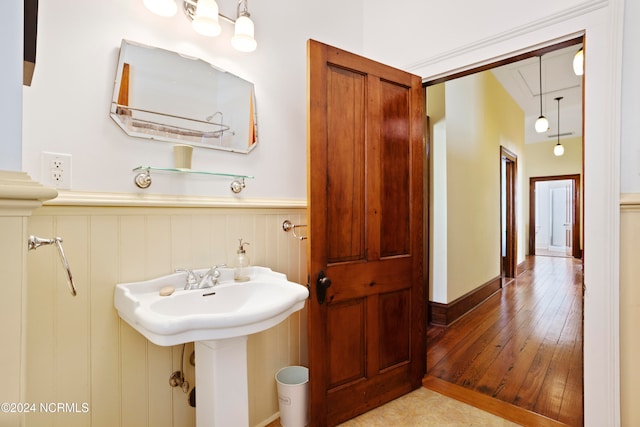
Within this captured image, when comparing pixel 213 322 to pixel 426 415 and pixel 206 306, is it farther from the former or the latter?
pixel 426 415

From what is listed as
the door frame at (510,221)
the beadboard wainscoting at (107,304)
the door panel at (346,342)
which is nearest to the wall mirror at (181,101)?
the beadboard wainscoting at (107,304)

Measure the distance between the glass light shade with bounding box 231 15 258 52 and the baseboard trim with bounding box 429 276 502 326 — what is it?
2744 mm

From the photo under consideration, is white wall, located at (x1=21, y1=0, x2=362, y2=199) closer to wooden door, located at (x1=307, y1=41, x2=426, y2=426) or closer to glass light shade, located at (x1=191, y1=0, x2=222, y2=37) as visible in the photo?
glass light shade, located at (x1=191, y1=0, x2=222, y2=37)

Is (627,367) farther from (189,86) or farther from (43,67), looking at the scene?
(43,67)

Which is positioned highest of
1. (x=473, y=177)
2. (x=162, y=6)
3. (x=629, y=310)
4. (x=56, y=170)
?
(x=162, y=6)

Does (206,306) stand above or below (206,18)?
below

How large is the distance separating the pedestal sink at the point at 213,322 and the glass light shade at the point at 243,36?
1.11 meters

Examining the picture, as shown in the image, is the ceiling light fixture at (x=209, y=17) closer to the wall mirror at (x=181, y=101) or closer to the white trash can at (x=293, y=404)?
the wall mirror at (x=181, y=101)

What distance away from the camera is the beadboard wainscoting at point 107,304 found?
104cm

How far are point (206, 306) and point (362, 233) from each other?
0.90 m

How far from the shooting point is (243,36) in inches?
57.9

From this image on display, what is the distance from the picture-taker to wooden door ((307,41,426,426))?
1550 mm

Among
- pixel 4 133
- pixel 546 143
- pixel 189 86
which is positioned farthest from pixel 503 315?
pixel 546 143

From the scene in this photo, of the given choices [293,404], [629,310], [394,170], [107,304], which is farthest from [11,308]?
[629,310]
